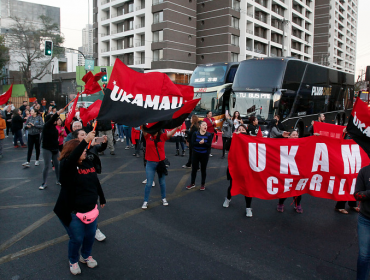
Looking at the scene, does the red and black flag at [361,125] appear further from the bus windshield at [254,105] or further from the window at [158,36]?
the window at [158,36]

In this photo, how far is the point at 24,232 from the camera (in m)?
4.91

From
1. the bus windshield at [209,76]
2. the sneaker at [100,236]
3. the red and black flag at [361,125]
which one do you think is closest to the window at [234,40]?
the bus windshield at [209,76]

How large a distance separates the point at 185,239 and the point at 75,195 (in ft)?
6.34

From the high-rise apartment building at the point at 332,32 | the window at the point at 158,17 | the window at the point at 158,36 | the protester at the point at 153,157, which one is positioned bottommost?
the protester at the point at 153,157

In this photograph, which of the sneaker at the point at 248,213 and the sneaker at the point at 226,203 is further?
the sneaker at the point at 226,203

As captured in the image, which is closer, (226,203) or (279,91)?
(226,203)

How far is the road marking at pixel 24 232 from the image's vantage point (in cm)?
446

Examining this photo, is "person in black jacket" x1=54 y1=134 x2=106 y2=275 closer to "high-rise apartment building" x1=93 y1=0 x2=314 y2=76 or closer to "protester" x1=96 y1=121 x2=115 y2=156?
"protester" x1=96 y1=121 x2=115 y2=156

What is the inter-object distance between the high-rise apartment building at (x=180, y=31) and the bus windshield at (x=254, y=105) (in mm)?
29504

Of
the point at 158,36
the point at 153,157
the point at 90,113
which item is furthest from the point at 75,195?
the point at 158,36

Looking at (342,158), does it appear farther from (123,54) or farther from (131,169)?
(123,54)

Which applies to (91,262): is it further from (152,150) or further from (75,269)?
(152,150)

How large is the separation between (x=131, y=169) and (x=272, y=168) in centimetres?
513

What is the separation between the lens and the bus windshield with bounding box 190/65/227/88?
17.9 meters
